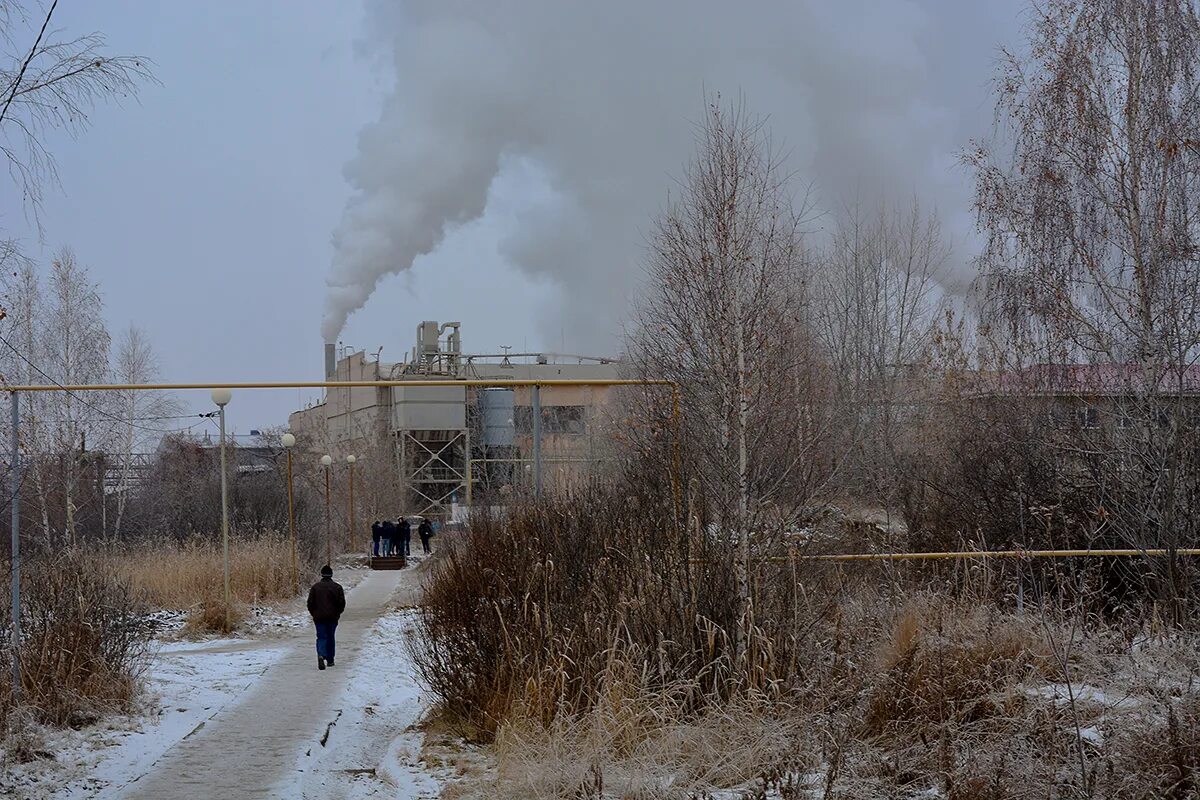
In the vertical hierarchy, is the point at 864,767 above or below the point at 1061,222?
below

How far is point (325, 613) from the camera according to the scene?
14648 mm

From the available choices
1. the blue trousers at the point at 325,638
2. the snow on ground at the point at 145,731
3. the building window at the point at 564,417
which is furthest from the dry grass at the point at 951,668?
the building window at the point at 564,417

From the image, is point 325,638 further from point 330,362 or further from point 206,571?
point 330,362

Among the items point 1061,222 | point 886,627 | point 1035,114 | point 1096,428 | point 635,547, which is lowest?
point 886,627

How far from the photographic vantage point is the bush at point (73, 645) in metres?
10.7

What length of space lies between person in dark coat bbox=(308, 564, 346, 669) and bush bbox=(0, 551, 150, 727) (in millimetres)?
2499

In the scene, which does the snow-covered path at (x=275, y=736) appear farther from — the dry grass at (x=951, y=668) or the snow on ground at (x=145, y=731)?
the dry grass at (x=951, y=668)

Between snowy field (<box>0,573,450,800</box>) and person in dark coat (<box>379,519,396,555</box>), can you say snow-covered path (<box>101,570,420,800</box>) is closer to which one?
snowy field (<box>0,573,450,800</box>)

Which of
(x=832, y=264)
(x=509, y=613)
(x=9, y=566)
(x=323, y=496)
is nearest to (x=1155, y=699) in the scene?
(x=509, y=613)

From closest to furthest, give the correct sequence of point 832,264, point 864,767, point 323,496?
point 864,767 → point 832,264 → point 323,496

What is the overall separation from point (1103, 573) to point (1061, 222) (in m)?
4.38

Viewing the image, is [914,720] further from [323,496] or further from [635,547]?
[323,496]

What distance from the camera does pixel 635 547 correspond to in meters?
10.3

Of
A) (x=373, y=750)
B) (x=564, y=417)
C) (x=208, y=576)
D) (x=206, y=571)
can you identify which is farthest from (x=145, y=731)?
(x=564, y=417)
